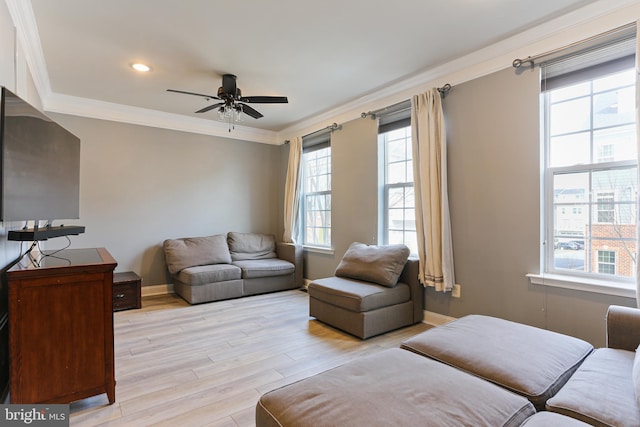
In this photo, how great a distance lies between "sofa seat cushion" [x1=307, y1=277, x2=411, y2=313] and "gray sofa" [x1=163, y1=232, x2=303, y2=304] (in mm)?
1451

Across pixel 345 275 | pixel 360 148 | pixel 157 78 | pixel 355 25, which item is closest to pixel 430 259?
pixel 345 275

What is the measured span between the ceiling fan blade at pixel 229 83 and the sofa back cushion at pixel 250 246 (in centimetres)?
258

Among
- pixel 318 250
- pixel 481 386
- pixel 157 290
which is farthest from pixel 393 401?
pixel 157 290

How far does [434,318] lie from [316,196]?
2682mm

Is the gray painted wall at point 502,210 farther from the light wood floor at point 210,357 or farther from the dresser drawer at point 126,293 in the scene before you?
the dresser drawer at point 126,293

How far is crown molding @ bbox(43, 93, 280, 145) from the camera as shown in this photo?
165 inches

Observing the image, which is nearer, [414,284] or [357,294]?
[357,294]

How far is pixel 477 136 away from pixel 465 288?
4.88 ft

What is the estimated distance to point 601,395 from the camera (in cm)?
130

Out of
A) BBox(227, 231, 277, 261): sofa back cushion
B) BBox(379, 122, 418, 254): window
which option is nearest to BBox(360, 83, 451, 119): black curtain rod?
BBox(379, 122, 418, 254): window

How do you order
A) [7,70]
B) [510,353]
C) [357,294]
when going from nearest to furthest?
1. [510,353]
2. [7,70]
3. [357,294]

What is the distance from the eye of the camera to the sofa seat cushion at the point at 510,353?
1.50 meters

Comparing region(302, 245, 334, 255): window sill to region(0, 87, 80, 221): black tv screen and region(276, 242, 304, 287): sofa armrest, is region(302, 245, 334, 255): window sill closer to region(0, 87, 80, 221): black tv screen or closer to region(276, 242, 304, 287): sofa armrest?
region(276, 242, 304, 287): sofa armrest

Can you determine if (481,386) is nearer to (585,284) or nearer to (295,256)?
(585,284)
